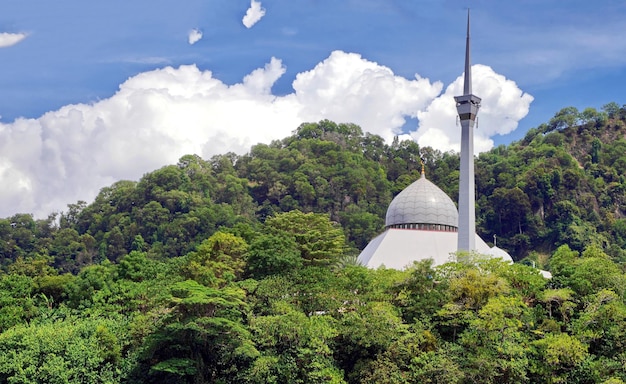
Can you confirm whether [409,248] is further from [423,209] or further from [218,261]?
[218,261]

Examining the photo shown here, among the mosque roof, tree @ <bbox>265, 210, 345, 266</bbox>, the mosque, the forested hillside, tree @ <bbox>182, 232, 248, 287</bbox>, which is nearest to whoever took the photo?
the forested hillside

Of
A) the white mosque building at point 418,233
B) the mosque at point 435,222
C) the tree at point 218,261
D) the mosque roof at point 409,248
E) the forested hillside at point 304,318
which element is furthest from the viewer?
the white mosque building at point 418,233

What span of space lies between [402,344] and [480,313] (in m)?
3.00

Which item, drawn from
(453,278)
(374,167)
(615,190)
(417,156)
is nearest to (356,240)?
(374,167)

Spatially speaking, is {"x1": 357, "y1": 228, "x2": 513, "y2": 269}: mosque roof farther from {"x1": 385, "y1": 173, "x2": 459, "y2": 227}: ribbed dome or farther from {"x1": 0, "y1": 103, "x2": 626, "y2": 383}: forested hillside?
{"x1": 0, "y1": 103, "x2": 626, "y2": 383}: forested hillside

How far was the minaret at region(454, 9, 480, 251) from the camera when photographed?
37562mm

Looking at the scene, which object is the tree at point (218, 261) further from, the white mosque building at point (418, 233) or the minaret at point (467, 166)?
the minaret at point (467, 166)

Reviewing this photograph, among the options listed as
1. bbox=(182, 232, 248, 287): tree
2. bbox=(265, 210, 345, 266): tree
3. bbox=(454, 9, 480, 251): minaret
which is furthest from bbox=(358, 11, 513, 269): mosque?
bbox=(182, 232, 248, 287): tree

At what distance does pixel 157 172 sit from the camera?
85.6 metres

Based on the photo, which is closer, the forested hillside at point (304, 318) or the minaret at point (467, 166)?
the forested hillside at point (304, 318)

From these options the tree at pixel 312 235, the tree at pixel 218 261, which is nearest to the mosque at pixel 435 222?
the tree at pixel 312 235

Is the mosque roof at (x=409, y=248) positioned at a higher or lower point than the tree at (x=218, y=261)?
higher

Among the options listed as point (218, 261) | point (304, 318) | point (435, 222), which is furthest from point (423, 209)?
point (304, 318)

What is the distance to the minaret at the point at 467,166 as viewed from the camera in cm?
3756
